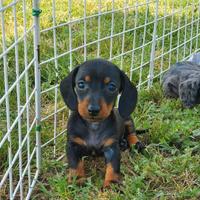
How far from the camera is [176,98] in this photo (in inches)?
154

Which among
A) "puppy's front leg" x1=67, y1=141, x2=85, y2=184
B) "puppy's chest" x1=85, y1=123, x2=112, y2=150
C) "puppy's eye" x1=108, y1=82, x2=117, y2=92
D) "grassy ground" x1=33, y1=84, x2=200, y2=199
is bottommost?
"grassy ground" x1=33, y1=84, x2=200, y2=199

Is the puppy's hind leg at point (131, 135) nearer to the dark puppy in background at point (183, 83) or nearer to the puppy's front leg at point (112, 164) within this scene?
the puppy's front leg at point (112, 164)

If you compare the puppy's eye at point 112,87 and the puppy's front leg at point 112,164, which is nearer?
the puppy's eye at point 112,87

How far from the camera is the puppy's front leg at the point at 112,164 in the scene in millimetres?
2686

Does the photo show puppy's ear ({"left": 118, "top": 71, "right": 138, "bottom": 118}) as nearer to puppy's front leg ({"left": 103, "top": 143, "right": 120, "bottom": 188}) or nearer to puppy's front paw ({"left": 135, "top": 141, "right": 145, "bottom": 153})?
puppy's front leg ({"left": 103, "top": 143, "right": 120, "bottom": 188})

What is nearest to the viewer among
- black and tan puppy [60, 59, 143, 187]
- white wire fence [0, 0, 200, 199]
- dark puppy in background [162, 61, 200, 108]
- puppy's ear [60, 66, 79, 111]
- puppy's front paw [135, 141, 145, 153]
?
white wire fence [0, 0, 200, 199]

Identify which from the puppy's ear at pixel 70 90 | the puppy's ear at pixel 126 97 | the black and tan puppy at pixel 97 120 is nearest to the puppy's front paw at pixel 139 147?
the black and tan puppy at pixel 97 120

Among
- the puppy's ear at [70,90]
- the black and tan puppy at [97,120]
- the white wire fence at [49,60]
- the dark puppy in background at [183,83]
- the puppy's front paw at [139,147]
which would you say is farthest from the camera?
the dark puppy in background at [183,83]

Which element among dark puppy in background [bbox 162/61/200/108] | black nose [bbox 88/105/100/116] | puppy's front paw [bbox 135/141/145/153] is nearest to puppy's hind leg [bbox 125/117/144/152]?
puppy's front paw [bbox 135/141/145/153]

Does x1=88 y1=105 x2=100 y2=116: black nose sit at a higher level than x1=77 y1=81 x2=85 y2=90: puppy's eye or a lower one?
lower

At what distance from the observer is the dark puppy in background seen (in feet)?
12.3

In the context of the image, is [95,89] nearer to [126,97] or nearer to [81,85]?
[81,85]

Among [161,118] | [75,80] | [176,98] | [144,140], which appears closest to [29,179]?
[75,80]

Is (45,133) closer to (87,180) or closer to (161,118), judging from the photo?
(87,180)
